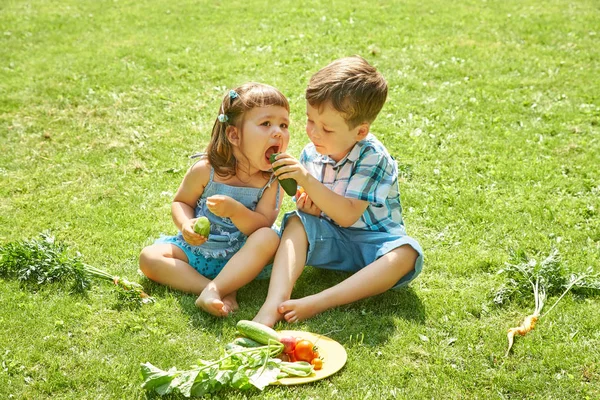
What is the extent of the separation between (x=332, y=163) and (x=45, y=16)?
326 inches

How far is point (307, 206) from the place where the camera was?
14.9 feet

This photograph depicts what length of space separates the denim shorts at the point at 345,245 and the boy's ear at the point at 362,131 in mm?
579

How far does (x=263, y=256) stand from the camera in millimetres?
4312

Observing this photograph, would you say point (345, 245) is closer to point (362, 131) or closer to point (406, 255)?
point (406, 255)

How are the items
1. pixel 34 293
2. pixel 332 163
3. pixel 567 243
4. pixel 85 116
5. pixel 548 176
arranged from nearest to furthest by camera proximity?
1. pixel 34 293
2. pixel 332 163
3. pixel 567 243
4. pixel 548 176
5. pixel 85 116

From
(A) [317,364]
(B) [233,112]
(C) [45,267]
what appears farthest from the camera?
(B) [233,112]

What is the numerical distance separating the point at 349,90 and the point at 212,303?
1.48 meters

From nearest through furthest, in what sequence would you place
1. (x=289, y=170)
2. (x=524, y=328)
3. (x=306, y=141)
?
1. (x=524, y=328)
2. (x=289, y=170)
3. (x=306, y=141)

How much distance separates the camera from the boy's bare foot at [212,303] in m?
3.99

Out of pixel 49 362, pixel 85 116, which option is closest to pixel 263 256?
pixel 49 362

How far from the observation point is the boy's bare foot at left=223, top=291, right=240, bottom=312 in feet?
13.7

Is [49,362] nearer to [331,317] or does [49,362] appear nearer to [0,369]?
[0,369]

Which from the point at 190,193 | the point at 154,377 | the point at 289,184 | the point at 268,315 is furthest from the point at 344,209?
the point at 154,377

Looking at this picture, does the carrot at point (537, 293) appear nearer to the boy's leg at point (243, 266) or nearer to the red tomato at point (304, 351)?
the red tomato at point (304, 351)
